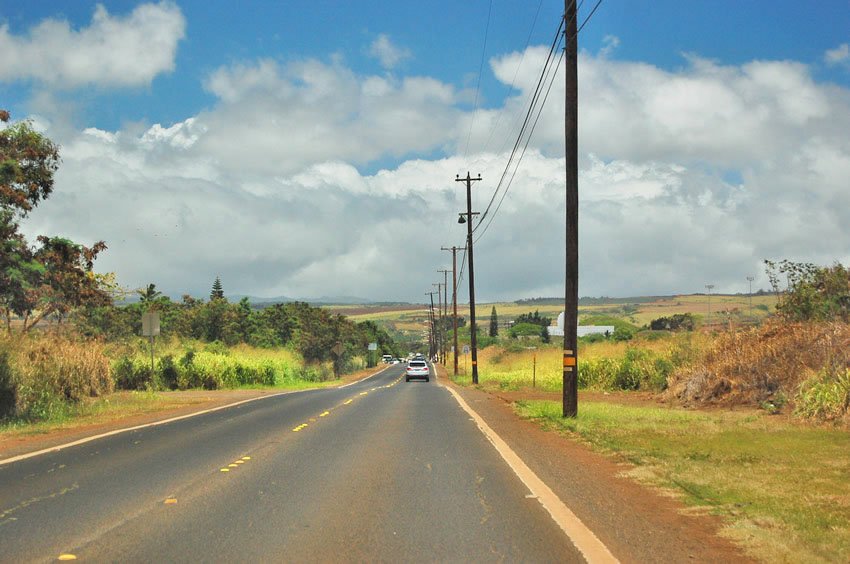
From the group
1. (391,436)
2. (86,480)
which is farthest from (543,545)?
(391,436)

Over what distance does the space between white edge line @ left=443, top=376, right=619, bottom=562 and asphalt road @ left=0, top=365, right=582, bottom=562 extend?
0.41 feet

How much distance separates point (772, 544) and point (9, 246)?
28136 millimetres

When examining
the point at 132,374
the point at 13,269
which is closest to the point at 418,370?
the point at 132,374

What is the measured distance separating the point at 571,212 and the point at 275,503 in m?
12.6

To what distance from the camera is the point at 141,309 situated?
243 feet

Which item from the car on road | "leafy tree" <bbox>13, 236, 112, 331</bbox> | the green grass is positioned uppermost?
"leafy tree" <bbox>13, 236, 112, 331</bbox>

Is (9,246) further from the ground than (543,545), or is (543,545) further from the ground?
(9,246)

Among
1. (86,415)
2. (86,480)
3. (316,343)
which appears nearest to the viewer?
(86,480)

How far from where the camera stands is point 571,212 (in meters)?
19.5

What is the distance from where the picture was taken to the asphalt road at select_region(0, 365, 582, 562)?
6.82 m

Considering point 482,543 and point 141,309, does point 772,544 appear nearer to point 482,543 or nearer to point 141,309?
point 482,543

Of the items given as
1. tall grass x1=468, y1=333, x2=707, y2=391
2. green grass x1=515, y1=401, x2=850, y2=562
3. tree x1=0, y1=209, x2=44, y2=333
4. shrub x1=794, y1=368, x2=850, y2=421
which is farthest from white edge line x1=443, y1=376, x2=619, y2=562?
tree x1=0, y1=209, x2=44, y2=333

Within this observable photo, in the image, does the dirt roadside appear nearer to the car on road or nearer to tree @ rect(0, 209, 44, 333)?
tree @ rect(0, 209, 44, 333)

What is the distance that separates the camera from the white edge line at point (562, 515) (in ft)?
21.9
